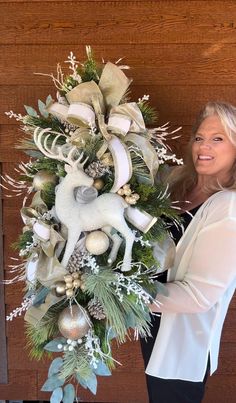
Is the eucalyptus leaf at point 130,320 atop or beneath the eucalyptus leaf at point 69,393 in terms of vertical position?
atop

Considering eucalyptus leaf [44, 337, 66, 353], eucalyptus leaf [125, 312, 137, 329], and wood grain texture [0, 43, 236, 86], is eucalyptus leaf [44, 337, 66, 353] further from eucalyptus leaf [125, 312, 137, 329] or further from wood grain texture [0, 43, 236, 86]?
wood grain texture [0, 43, 236, 86]

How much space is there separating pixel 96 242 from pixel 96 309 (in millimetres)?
146

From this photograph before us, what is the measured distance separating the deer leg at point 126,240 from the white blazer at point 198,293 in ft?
0.53

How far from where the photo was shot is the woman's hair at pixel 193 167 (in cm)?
116

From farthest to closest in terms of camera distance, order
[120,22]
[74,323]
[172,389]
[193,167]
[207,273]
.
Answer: [120,22] → [193,167] → [172,389] → [207,273] → [74,323]

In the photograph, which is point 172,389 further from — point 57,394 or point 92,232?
point 92,232

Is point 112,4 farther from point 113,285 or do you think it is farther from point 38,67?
point 113,285

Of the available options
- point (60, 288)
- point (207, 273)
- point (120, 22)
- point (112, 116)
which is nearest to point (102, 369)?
point (60, 288)

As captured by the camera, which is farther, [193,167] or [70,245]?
[193,167]

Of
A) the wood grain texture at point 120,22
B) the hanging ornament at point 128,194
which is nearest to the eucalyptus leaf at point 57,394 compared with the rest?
the hanging ornament at point 128,194

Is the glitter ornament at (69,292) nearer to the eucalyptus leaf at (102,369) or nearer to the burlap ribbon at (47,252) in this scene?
the burlap ribbon at (47,252)

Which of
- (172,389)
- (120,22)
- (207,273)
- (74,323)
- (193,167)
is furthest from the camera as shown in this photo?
(120,22)

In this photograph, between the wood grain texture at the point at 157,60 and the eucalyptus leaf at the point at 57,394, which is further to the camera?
the wood grain texture at the point at 157,60

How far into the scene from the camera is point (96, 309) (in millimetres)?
982
